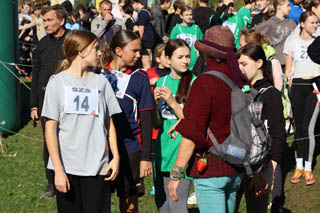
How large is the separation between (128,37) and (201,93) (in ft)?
4.76

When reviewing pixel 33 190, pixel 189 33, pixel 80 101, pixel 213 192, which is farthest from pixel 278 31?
pixel 213 192

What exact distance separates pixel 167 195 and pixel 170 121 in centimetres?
65

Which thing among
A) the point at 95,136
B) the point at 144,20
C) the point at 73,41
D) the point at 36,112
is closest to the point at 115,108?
the point at 95,136

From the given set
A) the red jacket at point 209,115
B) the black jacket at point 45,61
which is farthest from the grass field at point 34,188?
the red jacket at point 209,115

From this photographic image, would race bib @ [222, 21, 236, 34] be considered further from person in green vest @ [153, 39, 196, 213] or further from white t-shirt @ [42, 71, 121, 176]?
white t-shirt @ [42, 71, 121, 176]

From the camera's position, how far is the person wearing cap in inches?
155

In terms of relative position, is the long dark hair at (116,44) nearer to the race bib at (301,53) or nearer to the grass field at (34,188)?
the grass field at (34,188)

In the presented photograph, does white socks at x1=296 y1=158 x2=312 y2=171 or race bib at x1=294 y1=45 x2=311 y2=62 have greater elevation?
race bib at x1=294 y1=45 x2=311 y2=62

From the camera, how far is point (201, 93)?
394cm

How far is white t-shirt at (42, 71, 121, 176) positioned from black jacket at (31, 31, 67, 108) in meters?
2.78

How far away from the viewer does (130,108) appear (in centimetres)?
516

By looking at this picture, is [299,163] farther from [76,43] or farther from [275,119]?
[76,43]

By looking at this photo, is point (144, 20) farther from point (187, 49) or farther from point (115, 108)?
point (115, 108)

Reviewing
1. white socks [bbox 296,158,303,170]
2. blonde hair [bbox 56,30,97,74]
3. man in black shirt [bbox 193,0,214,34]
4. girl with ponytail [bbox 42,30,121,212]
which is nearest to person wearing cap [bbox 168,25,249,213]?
girl with ponytail [bbox 42,30,121,212]
